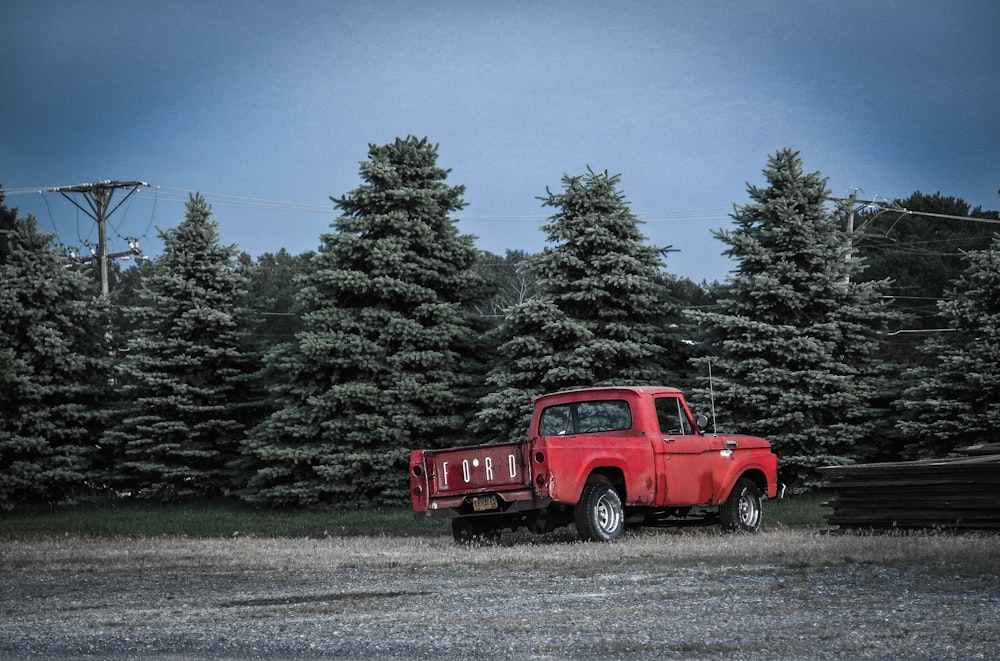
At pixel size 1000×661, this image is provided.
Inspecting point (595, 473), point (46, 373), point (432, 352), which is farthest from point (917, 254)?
point (595, 473)

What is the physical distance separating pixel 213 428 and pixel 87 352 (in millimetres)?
4796

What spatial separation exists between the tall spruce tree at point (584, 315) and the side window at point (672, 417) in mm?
8246

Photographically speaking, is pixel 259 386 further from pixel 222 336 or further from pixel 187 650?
pixel 187 650

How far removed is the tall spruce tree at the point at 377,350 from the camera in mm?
26000

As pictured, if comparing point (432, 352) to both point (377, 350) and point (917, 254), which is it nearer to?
point (377, 350)

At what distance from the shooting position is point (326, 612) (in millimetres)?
9195

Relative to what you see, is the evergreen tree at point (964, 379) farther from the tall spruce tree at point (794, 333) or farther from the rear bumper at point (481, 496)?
the rear bumper at point (481, 496)

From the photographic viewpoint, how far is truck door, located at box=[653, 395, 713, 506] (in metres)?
16.3

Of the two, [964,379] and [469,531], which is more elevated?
[964,379]

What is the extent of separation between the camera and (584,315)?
2688cm

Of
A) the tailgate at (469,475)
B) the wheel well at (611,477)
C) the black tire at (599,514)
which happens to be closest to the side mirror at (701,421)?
the wheel well at (611,477)

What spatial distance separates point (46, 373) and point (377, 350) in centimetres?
938

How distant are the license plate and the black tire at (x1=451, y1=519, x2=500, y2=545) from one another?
0.82 meters

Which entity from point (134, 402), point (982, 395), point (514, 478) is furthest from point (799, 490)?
point (134, 402)
